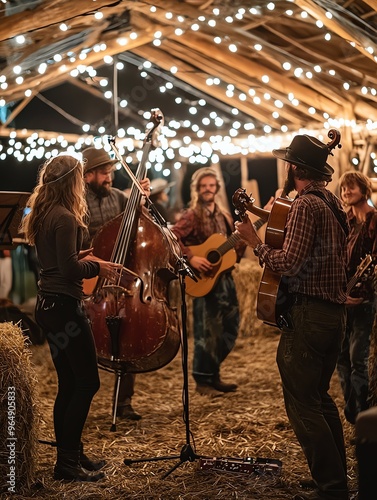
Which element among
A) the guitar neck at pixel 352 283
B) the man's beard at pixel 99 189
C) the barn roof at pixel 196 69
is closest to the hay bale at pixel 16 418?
the man's beard at pixel 99 189

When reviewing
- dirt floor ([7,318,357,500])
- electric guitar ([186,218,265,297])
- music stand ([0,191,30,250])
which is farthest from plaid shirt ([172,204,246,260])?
music stand ([0,191,30,250])

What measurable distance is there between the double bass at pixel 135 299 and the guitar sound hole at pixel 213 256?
4.20ft

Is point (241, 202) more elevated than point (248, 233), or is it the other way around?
point (241, 202)

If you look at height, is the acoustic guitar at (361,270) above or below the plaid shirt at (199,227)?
below

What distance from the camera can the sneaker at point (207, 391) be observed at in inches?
239

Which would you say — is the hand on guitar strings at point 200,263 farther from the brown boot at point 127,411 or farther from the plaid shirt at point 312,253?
the plaid shirt at point 312,253

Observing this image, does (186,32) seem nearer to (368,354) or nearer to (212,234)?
(212,234)

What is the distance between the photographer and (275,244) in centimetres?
387

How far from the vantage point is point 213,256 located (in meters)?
6.10

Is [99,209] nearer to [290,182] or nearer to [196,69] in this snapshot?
[290,182]

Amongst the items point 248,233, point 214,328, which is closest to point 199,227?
point 214,328

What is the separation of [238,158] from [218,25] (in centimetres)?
348

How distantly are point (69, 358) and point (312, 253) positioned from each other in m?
1.41

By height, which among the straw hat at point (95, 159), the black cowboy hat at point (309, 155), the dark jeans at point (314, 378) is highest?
the straw hat at point (95, 159)
